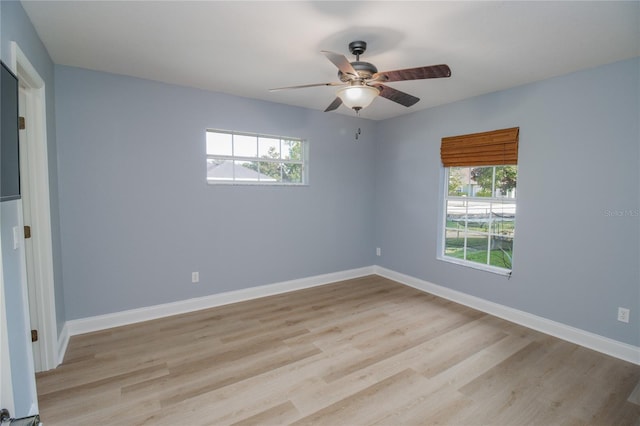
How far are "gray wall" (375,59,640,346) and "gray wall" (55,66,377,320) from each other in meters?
2.04

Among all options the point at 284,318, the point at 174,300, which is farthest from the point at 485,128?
the point at 174,300

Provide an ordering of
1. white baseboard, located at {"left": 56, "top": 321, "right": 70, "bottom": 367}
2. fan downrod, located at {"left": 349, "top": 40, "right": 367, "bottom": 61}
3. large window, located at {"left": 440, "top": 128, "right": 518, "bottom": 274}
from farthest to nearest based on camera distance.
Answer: large window, located at {"left": 440, "top": 128, "right": 518, "bottom": 274}, white baseboard, located at {"left": 56, "top": 321, "right": 70, "bottom": 367}, fan downrod, located at {"left": 349, "top": 40, "right": 367, "bottom": 61}

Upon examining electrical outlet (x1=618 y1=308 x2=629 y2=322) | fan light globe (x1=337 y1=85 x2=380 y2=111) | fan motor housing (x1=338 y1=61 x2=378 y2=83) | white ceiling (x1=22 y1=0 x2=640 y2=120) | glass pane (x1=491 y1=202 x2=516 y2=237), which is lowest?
electrical outlet (x1=618 y1=308 x2=629 y2=322)

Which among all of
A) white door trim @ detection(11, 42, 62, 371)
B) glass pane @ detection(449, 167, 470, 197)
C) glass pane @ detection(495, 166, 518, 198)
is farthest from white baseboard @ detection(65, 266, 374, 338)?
glass pane @ detection(495, 166, 518, 198)

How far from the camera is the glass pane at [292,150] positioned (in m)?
4.13

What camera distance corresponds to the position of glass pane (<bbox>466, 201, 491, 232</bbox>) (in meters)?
3.64

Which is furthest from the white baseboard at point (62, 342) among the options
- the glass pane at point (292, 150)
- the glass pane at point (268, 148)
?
the glass pane at point (292, 150)

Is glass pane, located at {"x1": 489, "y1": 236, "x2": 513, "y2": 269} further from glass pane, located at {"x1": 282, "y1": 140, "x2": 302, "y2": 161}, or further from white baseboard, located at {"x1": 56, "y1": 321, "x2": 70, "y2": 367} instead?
white baseboard, located at {"x1": 56, "y1": 321, "x2": 70, "y2": 367}

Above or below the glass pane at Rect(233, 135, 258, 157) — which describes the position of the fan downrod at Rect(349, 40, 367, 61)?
above

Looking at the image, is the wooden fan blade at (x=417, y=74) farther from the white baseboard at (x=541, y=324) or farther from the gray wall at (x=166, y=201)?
the white baseboard at (x=541, y=324)

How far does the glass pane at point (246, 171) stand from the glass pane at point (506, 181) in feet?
9.34

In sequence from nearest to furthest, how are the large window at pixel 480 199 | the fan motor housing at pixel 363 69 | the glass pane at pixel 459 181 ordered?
the fan motor housing at pixel 363 69 → the large window at pixel 480 199 → the glass pane at pixel 459 181

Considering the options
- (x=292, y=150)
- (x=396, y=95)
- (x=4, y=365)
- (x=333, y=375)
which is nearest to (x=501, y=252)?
(x=396, y=95)

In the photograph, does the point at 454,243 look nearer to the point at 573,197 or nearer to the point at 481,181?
the point at 481,181
